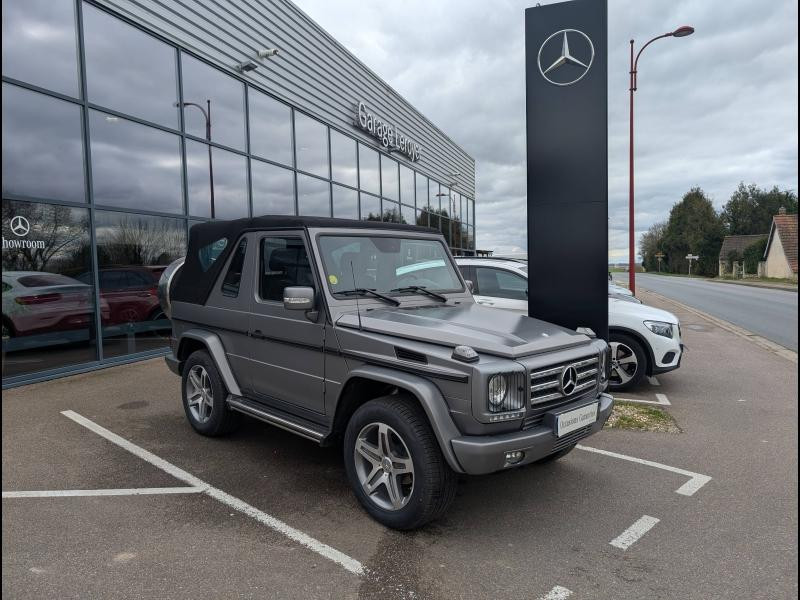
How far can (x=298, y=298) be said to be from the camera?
357cm

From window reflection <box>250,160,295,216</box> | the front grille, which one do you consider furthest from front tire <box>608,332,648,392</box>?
window reflection <box>250,160,295,216</box>

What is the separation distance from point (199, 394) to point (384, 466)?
98.2 inches

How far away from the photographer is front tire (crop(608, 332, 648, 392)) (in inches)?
267

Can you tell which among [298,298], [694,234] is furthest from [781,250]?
[298,298]

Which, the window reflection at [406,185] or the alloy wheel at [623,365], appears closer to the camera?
the alloy wheel at [623,365]

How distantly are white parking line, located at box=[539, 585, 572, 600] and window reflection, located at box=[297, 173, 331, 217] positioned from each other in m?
10.7

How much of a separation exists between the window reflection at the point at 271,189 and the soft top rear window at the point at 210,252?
21.4ft

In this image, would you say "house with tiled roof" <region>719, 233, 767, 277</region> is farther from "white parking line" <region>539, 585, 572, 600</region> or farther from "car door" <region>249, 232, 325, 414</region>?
"white parking line" <region>539, 585, 572, 600</region>

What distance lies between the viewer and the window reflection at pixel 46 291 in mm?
7090

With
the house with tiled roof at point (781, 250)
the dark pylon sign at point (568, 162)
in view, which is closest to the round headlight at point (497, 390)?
the dark pylon sign at point (568, 162)

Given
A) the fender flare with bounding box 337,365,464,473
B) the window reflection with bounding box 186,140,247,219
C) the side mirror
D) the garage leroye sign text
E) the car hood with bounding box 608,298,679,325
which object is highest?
the garage leroye sign text

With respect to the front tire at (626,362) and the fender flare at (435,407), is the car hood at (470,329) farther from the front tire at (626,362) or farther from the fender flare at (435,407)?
the front tire at (626,362)

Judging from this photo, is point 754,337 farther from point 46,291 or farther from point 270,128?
point 46,291

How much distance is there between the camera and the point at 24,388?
22.8ft
